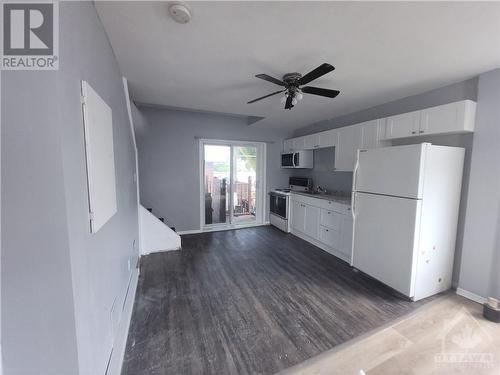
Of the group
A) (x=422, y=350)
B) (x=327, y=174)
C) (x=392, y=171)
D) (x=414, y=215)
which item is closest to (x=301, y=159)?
(x=327, y=174)

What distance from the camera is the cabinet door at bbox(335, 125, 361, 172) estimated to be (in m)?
3.28

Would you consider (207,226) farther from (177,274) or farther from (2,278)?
(2,278)

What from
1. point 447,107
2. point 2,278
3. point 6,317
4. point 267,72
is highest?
point 267,72

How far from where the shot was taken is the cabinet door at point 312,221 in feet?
12.3

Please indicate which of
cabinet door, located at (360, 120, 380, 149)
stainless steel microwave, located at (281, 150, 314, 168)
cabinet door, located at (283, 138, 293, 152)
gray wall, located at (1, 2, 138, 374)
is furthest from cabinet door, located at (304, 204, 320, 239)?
gray wall, located at (1, 2, 138, 374)

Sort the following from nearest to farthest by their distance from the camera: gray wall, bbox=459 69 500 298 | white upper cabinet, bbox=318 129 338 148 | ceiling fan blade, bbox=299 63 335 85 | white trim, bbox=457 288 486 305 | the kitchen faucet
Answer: ceiling fan blade, bbox=299 63 335 85 → gray wall, bbox=459 69 500 298 → white trim, bbox=457 288 486 305 → white upper cabinet, bbox=318 129 338 148 → the kitchen faucet

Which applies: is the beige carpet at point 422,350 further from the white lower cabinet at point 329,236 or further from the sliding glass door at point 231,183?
the sliding glass door at point 231,183

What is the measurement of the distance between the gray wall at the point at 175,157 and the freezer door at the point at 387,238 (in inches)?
122

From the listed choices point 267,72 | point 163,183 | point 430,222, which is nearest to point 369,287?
point 430,222

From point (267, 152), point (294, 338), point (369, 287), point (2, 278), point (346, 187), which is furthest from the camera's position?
point (267, 152)

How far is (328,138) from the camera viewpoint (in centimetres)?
385

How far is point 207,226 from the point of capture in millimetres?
4625

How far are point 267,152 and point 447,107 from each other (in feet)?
10.8

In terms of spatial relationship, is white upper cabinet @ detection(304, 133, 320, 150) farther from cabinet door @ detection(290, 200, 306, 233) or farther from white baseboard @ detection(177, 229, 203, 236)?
white baseboard @ detection(177, 229, 203, 236)
